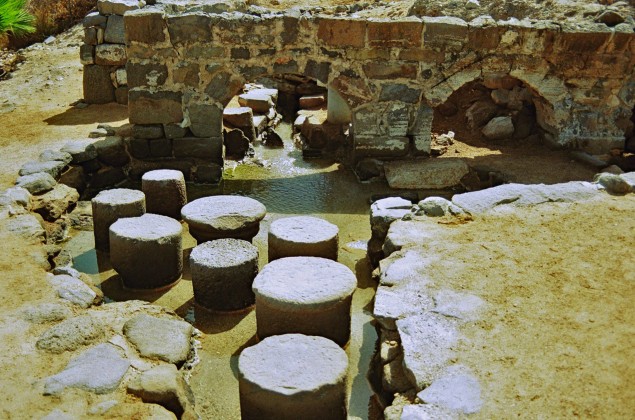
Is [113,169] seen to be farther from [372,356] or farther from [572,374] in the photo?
[572,374]

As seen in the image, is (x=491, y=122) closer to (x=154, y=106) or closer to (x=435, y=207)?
(x=435, y=207)

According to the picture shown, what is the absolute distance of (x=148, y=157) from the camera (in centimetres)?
819

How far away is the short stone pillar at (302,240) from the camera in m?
5.43

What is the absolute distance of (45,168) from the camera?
A: 7.11 m

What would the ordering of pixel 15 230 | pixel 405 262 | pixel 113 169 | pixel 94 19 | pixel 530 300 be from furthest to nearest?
pixel 94 19 < pixel 113 169 < pixel 15 230 < pixel 405 262 < pixel 530 300

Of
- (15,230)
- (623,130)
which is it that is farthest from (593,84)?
(15,230)

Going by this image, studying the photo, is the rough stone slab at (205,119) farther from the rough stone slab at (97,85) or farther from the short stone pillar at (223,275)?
the short stone pillar at (223,275)

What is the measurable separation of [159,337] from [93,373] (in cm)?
65

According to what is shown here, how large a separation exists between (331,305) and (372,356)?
66 centimetres

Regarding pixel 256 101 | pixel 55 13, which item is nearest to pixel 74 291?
pixel 256 101

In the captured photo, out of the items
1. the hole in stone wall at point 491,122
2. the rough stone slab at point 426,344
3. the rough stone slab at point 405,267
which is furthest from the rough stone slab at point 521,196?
the hole in stone wall at point 491,122

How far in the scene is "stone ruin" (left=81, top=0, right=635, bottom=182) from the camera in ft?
25.4

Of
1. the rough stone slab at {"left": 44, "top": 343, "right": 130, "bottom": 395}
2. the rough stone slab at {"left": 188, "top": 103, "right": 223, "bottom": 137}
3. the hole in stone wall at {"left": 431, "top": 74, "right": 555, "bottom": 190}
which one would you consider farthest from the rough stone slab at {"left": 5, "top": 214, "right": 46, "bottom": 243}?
the hole in stone wall at {"left": 431, "top": 74, "right": 555, "bottom": 190}

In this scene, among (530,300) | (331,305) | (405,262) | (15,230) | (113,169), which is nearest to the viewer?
(530,300)
